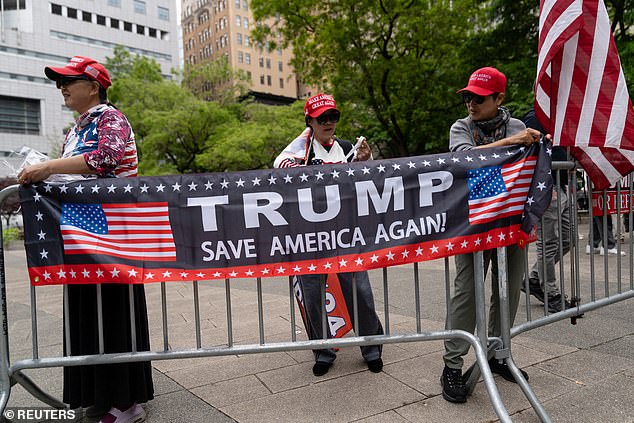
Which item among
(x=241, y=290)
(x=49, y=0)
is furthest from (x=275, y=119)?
(x=49, y=0)

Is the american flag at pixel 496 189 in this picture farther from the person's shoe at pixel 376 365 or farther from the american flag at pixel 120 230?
the american flag at pixel 120 230

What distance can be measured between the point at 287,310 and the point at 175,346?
4.87 ft

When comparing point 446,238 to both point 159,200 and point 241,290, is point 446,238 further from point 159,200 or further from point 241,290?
point 241,290

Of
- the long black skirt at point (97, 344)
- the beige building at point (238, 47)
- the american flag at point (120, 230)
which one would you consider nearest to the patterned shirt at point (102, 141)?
the american flag at point (120, 230)

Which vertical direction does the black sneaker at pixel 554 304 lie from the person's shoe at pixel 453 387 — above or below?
above

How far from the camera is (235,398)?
312 centimetres

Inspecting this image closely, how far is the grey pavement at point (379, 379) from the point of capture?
2812 mm

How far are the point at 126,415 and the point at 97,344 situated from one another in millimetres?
469

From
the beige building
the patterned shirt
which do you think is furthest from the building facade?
the patterned shirt

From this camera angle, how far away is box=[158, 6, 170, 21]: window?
65.4 meters

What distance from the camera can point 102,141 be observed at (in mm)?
2740

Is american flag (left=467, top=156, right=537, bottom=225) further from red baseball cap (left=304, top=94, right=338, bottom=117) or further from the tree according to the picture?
the tree

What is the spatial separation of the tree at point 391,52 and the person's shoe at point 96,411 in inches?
556

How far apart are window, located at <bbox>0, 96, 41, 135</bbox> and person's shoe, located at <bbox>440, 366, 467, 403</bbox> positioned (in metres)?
57.8
